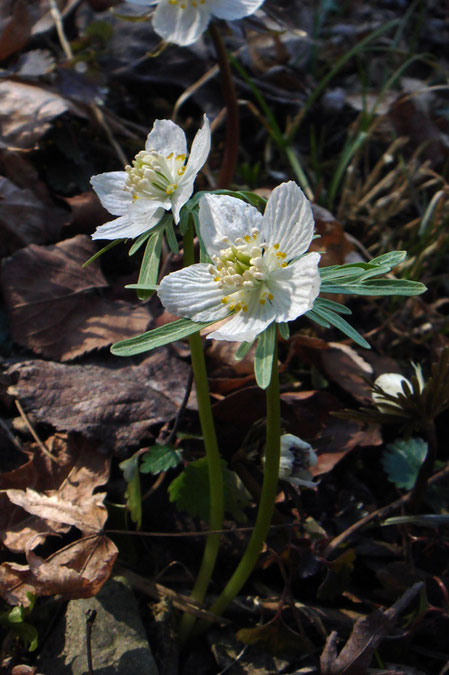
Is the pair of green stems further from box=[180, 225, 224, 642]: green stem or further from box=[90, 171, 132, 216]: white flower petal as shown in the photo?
box=[90, 171, 132, 216]: white flower petal

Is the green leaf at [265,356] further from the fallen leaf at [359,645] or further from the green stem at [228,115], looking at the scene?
the green stem at [228,115]

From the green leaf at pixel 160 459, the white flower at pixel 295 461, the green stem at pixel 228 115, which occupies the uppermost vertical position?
the green stem at pixel 228 115

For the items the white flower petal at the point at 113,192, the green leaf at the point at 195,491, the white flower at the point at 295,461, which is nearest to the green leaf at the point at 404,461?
the white flower at the point at 295,461

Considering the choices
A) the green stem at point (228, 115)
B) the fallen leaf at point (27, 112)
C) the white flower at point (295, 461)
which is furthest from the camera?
the fallen leaf at point (27, 112)

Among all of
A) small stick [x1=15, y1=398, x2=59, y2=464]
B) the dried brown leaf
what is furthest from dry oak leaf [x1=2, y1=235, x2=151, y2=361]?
the dried brown leaf

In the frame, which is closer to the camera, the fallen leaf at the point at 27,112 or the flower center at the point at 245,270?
the flower center at the point at 245,270

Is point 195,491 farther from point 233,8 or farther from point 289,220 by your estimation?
point 233,8

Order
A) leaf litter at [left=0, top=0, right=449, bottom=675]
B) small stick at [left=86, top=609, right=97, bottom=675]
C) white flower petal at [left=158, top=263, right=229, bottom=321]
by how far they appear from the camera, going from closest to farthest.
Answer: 1. white flower petal at [left=158, top=263, right=229, bottom=321]
2. small stick at [left=86, top=609, right=97, bottom=675]
3. leaf litter at [left=0, top=0, right=449, bottom=675]
